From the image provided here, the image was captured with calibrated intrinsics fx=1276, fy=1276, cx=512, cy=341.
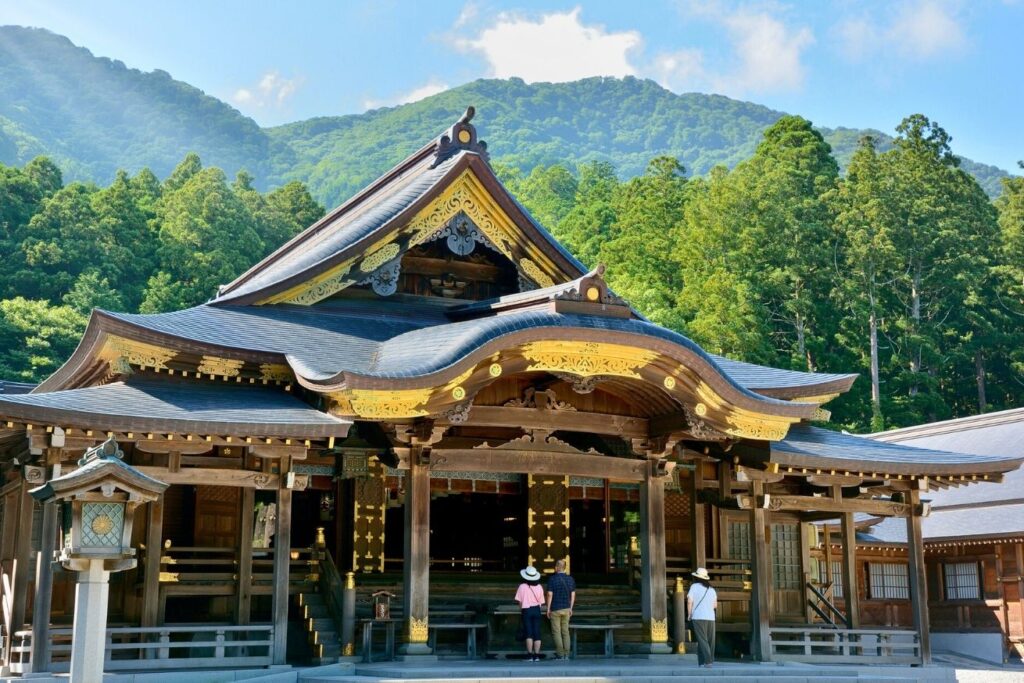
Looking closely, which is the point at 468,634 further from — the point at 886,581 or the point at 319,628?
the point at 886,581

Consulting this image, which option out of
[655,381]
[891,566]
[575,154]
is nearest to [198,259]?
[891,566]

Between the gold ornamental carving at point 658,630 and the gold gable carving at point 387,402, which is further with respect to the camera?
the gold ornamental carving at point 658,630

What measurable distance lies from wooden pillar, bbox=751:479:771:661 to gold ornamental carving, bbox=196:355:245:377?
26.5 feet

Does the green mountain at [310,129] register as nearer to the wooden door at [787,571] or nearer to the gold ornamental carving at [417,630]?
the wooden door at [787,571]

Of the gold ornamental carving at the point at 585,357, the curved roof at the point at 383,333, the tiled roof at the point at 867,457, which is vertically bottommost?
the tiled roof at the point at 867,457

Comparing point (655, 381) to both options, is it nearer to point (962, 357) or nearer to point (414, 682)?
point (414, 682)

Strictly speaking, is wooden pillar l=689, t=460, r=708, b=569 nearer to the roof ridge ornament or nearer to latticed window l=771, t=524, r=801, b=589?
latticed window l=771, t=524, r=801, b=589

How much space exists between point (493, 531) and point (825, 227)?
36.6 metres

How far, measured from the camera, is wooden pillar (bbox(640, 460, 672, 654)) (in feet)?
61.3

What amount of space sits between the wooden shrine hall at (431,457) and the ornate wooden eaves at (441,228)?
37 millimetres

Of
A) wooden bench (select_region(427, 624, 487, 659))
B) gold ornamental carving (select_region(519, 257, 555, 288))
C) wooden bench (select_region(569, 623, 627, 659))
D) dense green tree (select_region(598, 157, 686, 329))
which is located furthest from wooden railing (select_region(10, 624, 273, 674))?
dense green tree (select_region(598, 157, 686, 329))

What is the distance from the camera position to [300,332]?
19.9m

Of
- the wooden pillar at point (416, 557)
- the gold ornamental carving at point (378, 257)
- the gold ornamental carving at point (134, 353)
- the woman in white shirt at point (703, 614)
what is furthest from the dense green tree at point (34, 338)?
the woman in white shirt at point (703, 614)

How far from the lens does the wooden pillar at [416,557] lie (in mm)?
17000
